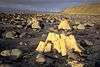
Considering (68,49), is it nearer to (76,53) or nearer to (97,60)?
(76,53)

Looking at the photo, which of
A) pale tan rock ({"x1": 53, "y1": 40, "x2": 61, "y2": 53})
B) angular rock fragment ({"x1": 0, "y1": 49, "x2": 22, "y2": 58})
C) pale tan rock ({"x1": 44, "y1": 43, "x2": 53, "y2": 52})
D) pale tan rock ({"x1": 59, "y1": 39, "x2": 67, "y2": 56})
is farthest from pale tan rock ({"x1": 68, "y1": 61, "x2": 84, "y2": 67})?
angular rock fragment ({"x1": 0, "y1": 49, "x2": 22, "y2": 58})

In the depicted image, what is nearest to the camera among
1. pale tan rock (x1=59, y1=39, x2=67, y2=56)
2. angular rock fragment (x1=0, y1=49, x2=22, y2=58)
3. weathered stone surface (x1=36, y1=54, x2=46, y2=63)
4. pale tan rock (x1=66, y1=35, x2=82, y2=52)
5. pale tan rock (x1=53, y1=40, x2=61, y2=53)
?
weathered stone surface (x1=36, y1=54, x2=46, y2=63)

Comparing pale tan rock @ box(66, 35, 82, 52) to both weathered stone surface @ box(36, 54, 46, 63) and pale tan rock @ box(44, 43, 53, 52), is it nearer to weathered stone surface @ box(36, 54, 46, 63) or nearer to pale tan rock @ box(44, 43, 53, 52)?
pale tan rock @ box(44, 43, 53, 52)

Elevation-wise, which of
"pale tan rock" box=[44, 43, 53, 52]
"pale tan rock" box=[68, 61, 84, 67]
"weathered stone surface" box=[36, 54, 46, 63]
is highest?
"pale tan rock" box=[44, 43, 53, 52]

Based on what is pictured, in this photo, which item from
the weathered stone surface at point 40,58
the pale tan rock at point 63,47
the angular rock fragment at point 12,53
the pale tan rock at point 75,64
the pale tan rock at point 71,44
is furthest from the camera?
the pale tan rock at point 71,44

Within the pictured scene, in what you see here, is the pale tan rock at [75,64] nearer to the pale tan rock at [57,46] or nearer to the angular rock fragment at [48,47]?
the pale tan rock at [57,46]

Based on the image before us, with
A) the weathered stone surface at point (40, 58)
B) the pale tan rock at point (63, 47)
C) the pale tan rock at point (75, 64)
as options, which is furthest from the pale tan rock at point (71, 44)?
the pale tan rock at point (75, 64)

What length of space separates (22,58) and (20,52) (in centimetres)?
43

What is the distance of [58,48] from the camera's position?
14.1 m

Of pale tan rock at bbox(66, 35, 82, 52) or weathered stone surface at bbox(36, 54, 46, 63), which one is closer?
weathered stone surface at bbox(36, 54, 46, 63)

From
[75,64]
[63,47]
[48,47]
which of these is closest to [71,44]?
[63,47]

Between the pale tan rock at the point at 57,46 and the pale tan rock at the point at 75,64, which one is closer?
the pale tan rock at the point at 75,64

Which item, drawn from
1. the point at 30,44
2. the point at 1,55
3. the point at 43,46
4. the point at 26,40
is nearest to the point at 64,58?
the point at 43,46

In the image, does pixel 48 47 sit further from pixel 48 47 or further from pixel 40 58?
pixel 40 58
